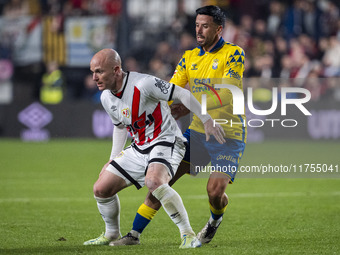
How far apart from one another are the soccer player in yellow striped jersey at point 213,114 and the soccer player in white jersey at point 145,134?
28 cm

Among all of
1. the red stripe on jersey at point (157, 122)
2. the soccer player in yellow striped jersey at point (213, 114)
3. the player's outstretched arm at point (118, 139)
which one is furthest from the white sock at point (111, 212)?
the red stripe on jersey at point (157, 122)

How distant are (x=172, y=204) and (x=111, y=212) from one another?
634 millimetres

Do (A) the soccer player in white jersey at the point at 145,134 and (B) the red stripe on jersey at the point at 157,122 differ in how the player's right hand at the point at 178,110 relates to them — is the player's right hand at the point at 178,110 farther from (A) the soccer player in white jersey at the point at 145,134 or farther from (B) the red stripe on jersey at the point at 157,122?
(B) the red stripe on jersey at the point at 157,122

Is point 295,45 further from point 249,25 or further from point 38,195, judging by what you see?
point 38,195

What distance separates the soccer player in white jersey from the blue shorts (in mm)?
298

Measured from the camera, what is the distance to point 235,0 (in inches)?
828

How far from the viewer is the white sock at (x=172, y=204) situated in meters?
6.04

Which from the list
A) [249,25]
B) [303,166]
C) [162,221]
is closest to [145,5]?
[249,25]

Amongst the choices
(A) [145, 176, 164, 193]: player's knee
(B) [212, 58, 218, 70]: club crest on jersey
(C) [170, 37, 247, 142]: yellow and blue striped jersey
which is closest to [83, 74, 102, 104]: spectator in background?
(C) [170, 37, 247, 142]: yellow and blue striped jersey

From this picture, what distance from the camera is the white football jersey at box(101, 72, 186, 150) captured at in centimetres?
617

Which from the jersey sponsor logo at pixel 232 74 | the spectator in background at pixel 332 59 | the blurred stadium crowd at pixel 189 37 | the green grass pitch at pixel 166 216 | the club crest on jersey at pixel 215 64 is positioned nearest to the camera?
the green grass pitch at pixel 166 216

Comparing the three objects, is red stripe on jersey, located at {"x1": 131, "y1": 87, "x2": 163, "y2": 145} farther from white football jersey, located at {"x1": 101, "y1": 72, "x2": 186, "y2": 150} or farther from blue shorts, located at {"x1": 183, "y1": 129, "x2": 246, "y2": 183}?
blue shorts, located at {"x1": 183, "y1": 129, "x2": 246, "y2": 183}

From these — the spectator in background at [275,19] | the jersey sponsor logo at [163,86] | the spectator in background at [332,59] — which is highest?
the jersey sponsor logo at [163,86]

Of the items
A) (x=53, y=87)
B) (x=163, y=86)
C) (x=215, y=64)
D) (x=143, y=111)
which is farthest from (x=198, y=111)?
(x=53, y=87)
